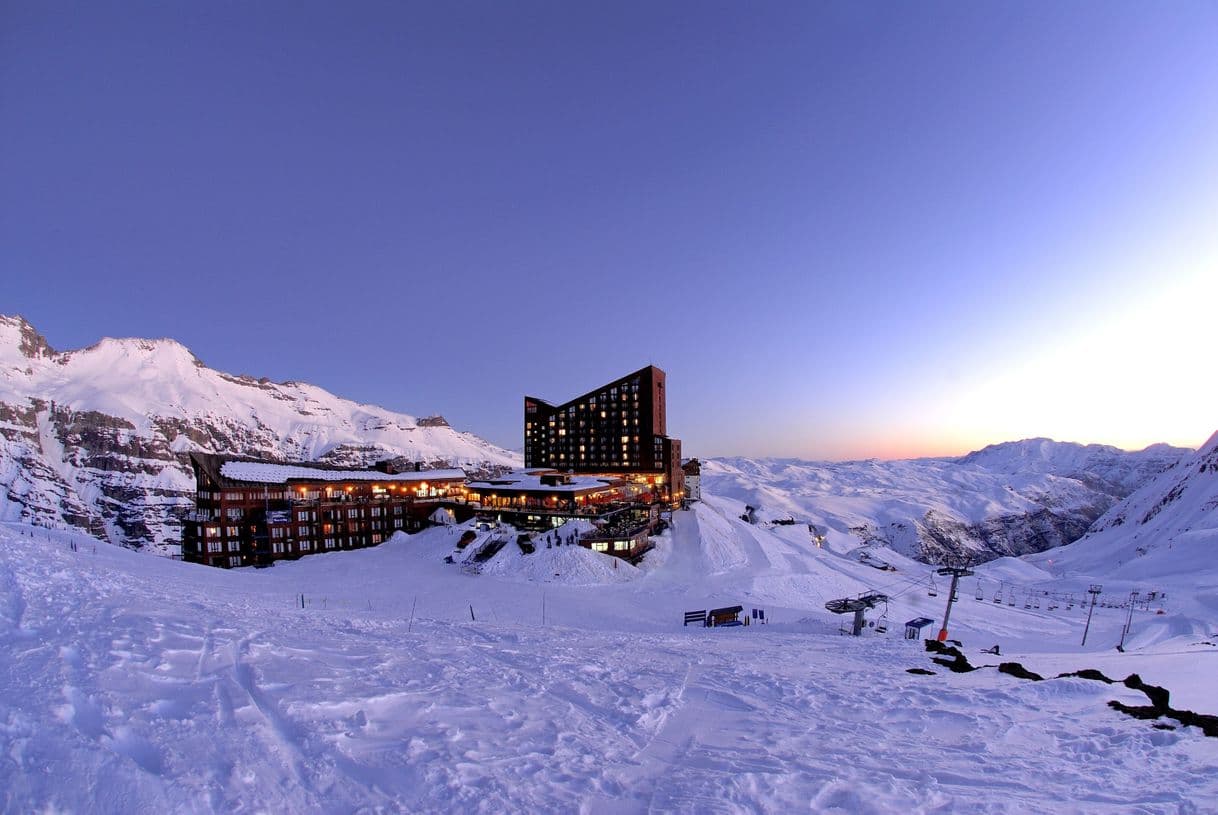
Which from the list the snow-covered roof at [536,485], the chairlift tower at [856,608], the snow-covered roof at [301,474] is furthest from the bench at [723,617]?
the snow-covered roof at [301,474]

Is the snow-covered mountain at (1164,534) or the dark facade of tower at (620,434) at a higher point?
the dark facade of tower at (620,434)

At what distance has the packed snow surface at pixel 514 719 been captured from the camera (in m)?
8.40

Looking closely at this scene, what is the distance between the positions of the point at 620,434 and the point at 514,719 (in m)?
95.2

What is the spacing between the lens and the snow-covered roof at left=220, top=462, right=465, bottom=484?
6919 centimetres

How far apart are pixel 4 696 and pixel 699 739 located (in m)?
13.2

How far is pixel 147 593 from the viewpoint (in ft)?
68.9

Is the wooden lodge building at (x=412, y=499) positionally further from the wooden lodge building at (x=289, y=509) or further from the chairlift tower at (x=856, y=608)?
the chairlift tower at (x=856, y=608)

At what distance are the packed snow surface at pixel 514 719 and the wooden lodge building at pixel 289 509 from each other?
4787 cm

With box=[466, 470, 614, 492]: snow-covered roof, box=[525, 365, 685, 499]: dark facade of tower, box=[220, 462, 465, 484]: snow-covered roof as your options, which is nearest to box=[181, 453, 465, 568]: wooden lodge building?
box=[220, 462, 465, 484]: snow-covered roof

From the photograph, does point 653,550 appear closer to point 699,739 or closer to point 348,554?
point 348,554

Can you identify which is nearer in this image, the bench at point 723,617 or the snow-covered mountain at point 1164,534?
the bench at point 723,617

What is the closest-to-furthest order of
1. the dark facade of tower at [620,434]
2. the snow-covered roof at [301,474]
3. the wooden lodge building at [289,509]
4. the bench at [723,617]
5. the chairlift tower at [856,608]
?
the chairlift tower at [856,608]
the bench at [723,617]
the wooden lodge building at [289,509]
the snow-covered roof at [301,474]
the dark facade of tower at [620,434]

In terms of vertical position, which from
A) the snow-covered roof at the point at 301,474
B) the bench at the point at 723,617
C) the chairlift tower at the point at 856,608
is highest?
the snow-covered roof at the point at 301,474

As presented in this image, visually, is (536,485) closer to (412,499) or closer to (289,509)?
(412,499)
